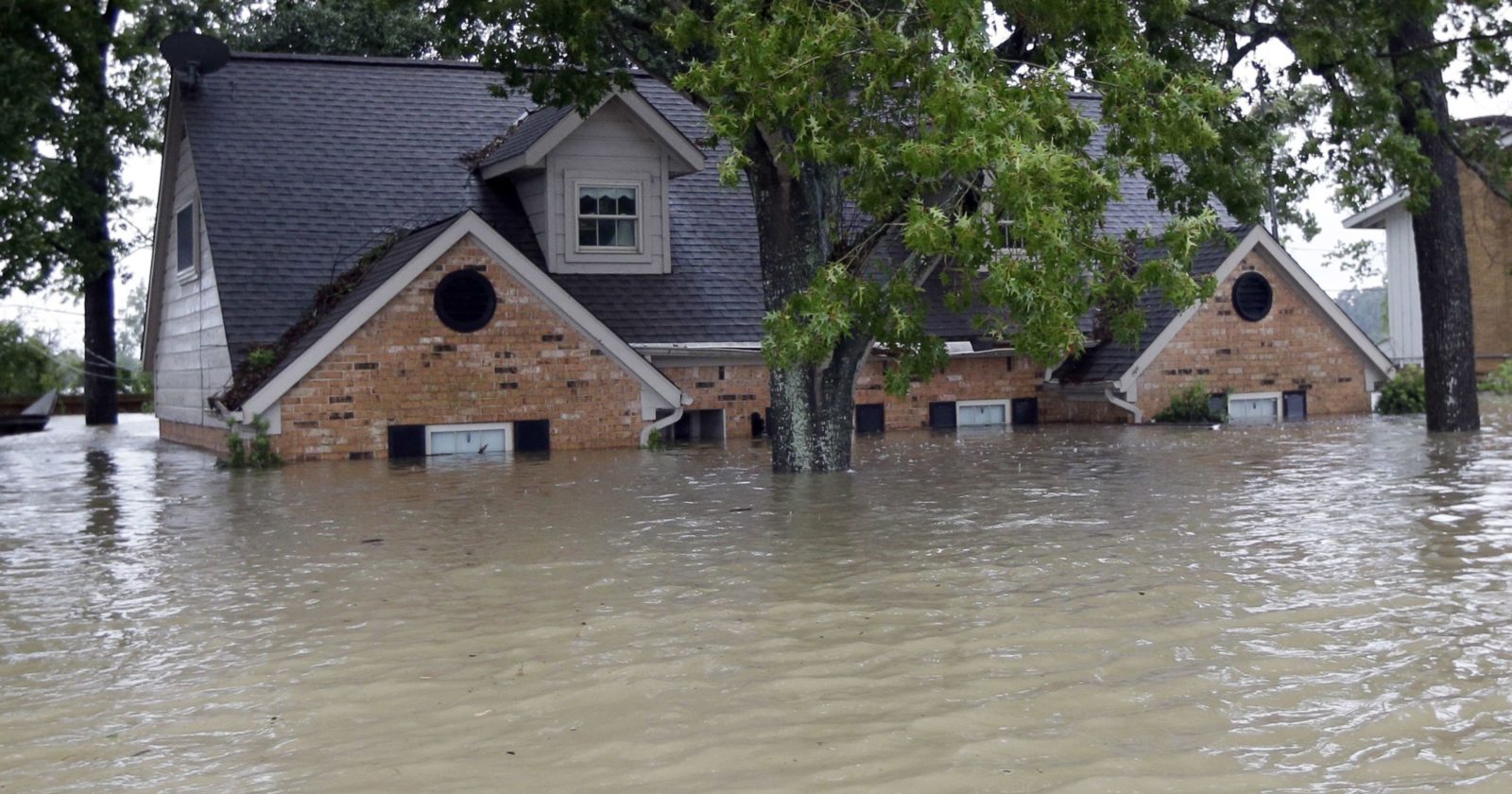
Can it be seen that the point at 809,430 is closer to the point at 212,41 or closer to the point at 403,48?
the point at 212,41

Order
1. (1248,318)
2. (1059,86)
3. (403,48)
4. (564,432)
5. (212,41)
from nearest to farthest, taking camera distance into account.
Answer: (1059,86) < (564,432) < (212,41) < (1248,318) < (403,48)

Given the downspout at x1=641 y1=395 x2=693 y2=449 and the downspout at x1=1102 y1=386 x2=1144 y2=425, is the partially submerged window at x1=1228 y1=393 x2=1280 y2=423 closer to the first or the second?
the downspout at x1=1102 y1=386 x2=1144 y2=425

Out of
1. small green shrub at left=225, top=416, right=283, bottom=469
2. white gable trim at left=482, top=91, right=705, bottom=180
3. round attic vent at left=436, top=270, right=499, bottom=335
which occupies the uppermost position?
white gable trim at left=482, top=91, right=705, bottom=180

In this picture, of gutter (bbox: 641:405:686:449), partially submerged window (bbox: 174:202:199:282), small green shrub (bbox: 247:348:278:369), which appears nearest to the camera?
small green shrub (bbox: 247:348:278:369)

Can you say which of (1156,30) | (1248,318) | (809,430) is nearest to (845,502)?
(809,430)

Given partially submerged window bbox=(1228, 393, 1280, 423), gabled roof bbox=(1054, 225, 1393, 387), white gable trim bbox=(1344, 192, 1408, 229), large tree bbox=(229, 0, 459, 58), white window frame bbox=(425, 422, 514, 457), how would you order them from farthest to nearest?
white gable trim bbox=(1344, 192, 1408, 229) → large tree bbox=(229, 0, 459, 58) → partially submerged window bbox=(1228, 393, 1280, 423) → gabled roof bbox=(1054, 225, 1393, 387) → white window frame bbox=(425, 422, 514, 457)

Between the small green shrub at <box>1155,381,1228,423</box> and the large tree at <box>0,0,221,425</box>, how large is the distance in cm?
1579

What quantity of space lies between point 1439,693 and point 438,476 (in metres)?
12.3

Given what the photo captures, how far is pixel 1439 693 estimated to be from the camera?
20.7 feet

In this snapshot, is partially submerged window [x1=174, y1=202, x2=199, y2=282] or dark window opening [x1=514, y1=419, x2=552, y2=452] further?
partially submerged window [x1=174, y1=202, x2=199, y2=282]

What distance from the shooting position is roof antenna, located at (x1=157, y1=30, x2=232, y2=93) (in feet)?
73.9

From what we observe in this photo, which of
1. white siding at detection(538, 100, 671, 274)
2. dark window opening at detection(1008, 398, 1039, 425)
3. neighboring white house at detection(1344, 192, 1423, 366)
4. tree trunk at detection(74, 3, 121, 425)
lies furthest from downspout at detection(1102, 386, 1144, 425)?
tree trunk at detection(74, 3, 121, 425)

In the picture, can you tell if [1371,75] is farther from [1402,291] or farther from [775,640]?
[1402,291]

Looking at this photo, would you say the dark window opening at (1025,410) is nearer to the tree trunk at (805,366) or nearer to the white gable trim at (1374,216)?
the tree trunk at (805,366)
